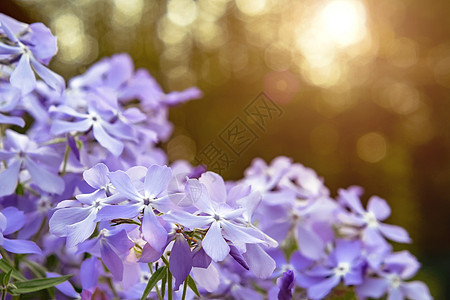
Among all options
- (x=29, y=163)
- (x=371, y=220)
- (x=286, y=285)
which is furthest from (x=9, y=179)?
(x=371, y=220)

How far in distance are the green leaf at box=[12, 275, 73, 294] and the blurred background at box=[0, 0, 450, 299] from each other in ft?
5.92

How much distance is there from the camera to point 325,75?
250cm

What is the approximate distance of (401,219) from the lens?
254 centimetres

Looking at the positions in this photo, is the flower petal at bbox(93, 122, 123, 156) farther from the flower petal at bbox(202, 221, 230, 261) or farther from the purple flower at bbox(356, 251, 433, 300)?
the purple flower at bbox(356, 251, 433, 300)

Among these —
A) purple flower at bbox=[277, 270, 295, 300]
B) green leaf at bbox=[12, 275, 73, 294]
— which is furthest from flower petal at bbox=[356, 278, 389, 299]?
green leaf at bbox=[12, 275, 73, 294]

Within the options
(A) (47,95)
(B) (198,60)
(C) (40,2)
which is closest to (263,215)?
(A) (47,95)

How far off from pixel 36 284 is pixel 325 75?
2.26 m

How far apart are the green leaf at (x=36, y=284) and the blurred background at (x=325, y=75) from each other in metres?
1.81

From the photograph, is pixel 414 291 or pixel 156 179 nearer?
pixel 156 179

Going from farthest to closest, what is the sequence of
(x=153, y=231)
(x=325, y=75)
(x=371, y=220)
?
(x=325, y=75) < (x=371, y=220) < (x=153, y=231)

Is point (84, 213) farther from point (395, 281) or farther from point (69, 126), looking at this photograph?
point (395, 281)

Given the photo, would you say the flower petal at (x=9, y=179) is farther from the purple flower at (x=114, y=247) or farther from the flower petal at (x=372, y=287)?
the flower petal at (x=372, y=287)

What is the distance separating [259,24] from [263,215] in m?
2.18

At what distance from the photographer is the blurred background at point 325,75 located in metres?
2.35
